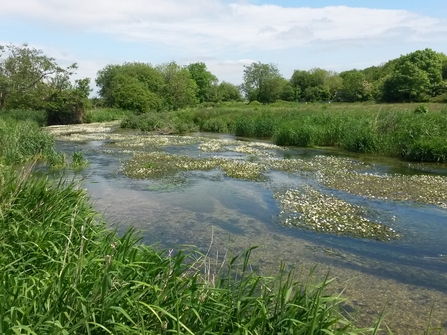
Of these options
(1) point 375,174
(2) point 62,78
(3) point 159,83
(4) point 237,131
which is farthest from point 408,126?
(3) point 159,83

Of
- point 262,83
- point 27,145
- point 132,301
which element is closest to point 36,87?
point 27,145

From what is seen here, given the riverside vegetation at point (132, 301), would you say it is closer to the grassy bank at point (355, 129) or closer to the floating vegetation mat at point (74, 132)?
the grassy bank at point (355, 129)

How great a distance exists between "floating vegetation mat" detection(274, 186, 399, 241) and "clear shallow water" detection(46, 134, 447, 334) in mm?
385

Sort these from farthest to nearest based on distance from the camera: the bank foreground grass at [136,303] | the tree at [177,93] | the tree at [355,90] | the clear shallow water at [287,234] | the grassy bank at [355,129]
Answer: the tree at [355,90] < the tree at [177,93] < the grassy bank at [355,129] < the clear shallow water at [287,234] < the bank foreground grass at [136,303]

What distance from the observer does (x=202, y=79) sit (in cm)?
13400

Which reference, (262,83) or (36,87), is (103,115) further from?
(262,83)

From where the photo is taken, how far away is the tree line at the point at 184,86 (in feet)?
182

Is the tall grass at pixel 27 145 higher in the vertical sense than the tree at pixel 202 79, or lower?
lower

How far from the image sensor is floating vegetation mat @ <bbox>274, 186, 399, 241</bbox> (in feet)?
37.9

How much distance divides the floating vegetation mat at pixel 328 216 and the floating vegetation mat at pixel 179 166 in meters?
→ 4.58

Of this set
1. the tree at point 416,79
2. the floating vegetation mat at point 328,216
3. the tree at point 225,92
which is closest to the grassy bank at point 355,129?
the floating vegetation mat at point 328,216

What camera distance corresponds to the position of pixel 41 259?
6363 millimetres

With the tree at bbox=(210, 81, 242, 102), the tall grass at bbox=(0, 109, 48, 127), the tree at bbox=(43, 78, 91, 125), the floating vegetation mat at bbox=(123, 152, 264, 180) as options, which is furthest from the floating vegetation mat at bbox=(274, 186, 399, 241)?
the tree at bbox=(210, 81, 242, 102)

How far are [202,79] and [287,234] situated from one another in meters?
127
